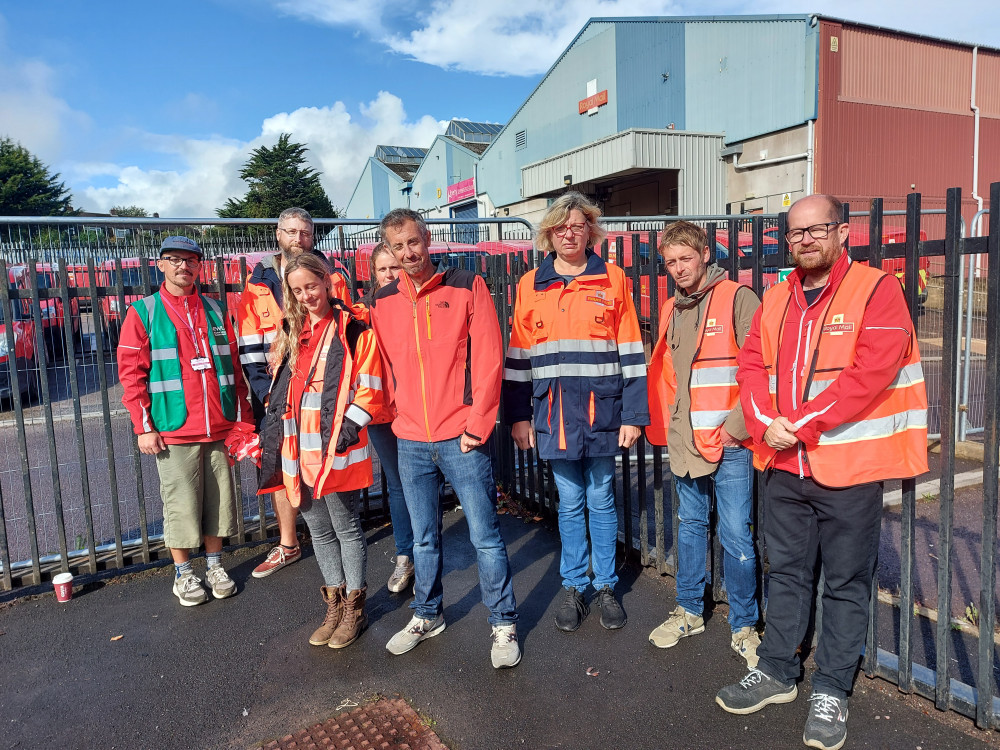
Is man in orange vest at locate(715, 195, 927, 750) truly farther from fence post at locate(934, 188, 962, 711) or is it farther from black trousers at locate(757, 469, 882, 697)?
fence post at locate(934, 188, 962, 711)

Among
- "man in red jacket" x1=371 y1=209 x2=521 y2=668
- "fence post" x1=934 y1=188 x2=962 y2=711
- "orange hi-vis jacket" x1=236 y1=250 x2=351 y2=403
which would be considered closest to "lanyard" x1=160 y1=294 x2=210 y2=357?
"orange hi-vis jacket" x1=236 y1=250 x2=351 y2=403

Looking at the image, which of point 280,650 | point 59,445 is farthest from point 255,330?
point 59,445

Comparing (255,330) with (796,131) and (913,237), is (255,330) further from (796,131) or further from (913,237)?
(796,131)

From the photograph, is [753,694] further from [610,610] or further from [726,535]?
Result: [610,610]

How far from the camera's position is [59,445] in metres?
7.36

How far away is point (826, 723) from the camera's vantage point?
2586mm

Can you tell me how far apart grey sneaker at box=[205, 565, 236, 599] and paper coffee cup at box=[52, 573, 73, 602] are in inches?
31.5

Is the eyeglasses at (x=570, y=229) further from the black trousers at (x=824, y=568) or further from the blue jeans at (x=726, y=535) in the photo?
the black trousers at (x=824, y=568)

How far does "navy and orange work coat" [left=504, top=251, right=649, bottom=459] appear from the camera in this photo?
11.1 feet

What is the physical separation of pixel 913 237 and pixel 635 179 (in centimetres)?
2337

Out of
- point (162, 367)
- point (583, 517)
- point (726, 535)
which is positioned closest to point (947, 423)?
point (726, 535)

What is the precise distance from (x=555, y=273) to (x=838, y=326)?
1.40 m

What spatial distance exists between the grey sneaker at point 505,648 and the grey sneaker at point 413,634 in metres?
0.36

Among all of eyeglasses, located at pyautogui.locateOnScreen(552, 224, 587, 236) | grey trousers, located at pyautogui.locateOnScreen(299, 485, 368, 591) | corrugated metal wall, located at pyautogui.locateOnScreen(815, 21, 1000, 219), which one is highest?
corrugated metal wall, located at pyautogui.locateOnScreen(815, 21, 1000, 219)
